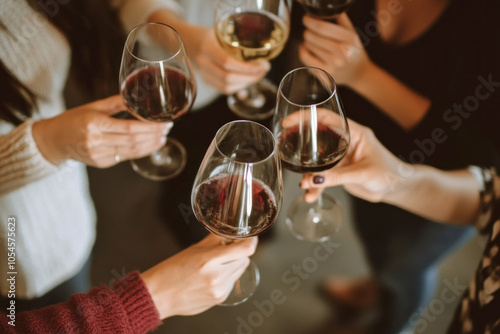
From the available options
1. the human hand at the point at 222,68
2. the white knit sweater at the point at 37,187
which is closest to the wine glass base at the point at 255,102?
the human hand at the point at 222,68

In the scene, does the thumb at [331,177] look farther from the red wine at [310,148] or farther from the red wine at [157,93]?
the red wine at [157,93]

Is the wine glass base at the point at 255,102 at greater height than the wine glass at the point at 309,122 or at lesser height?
lesser

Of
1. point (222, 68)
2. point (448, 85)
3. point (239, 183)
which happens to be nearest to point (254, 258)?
point (239, 183)

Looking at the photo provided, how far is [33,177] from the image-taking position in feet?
2.93

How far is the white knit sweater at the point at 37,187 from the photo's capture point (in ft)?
2.90

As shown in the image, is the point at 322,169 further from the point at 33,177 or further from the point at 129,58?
the point at 33,177

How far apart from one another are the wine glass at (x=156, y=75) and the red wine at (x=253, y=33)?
0.14 meters

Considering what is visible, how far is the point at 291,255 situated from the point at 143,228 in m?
0.26

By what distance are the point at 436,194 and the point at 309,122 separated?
346 millimetres

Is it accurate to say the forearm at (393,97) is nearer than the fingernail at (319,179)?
No

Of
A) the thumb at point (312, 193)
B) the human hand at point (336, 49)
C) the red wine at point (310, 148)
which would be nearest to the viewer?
the red wine at point (310, 148)

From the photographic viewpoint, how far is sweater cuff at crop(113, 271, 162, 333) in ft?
2.40

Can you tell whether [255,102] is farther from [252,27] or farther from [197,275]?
[197,275]

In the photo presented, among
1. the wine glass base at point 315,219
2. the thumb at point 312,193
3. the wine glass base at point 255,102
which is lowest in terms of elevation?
the wine glass base at point 315,219
